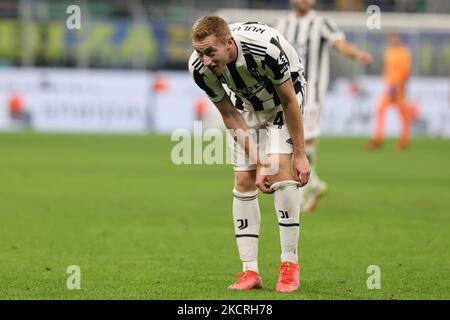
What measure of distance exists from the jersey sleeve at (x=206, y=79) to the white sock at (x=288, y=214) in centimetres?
71

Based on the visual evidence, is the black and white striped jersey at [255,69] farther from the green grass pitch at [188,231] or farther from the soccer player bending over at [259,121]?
the green grass pitch at [188,231]

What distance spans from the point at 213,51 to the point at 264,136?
924 mm

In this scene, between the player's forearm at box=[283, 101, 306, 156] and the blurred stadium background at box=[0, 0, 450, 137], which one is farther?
the blurred stadium background at box=[0, 0, 450, 137]

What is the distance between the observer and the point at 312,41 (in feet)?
38.3

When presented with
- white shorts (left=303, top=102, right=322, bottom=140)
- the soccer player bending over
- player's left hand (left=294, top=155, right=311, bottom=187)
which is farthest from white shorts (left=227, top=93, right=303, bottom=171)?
white shorts (left=303, top=102, right=322, bottom=140)

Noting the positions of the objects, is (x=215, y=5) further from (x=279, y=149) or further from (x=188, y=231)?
(x=279, y=149)

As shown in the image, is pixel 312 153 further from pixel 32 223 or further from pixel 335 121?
pixel 335 121

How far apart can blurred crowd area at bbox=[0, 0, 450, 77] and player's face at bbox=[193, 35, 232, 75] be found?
21.2 m

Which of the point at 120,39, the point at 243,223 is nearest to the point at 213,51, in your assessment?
the point at 243,223

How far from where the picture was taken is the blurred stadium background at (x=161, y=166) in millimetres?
7672

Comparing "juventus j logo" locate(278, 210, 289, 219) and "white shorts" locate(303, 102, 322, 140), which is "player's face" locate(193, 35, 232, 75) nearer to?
"juventus j logo" locate(278, 210, 289, 219)

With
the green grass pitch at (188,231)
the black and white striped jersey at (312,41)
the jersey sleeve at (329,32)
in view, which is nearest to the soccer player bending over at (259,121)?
the green grass pitch at (188,231)

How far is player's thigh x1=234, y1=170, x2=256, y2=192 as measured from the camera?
7.00 metres

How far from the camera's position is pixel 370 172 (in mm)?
16734
